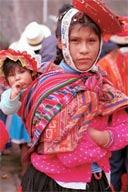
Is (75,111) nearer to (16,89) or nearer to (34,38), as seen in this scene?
(16,89)

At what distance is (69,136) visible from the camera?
6.43ft

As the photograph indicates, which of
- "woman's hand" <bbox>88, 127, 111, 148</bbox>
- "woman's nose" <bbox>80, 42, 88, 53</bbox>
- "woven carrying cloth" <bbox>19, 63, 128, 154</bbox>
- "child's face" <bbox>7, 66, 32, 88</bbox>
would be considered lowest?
"woman's hand" <bbox>88, 127, 111, 148</bbox>

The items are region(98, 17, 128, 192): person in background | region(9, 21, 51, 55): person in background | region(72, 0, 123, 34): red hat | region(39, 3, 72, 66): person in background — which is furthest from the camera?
region(9, 21, 51, 55): person in background

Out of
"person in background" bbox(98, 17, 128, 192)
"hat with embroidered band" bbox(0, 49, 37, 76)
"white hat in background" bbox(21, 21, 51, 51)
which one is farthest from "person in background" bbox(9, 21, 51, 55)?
"hat with embroidered band" bbox(0, 49, 37, 76)

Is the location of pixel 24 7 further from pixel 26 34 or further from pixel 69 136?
pixel 69 136

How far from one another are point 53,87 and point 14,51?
10.2 inches

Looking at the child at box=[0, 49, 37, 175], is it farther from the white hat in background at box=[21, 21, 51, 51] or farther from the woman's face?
the white hat in background at box=[21, 21, 51, 51]

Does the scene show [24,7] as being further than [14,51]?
Yes

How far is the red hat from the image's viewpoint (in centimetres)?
194

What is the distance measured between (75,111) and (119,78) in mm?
1579

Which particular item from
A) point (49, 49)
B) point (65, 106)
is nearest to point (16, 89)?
point (65, 106)

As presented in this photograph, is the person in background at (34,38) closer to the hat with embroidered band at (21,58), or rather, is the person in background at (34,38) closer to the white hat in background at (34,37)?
the white hat in background at (34,37)

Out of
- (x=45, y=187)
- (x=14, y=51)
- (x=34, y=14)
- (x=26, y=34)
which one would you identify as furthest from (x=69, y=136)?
(x=34, y=14)

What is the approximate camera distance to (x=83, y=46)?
1980 mm
